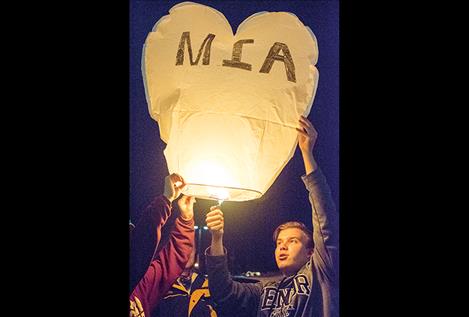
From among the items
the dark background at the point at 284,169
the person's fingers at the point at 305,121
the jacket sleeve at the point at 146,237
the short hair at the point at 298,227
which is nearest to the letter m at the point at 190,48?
the dark background at the point at 284,169

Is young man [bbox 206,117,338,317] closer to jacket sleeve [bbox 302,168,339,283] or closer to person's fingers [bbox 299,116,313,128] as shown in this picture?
jacket sleeve [bbox 302,168,339,283]

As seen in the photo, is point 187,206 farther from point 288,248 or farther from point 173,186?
point 288,248

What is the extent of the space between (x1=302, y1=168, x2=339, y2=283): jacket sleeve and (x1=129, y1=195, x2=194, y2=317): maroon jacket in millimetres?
463

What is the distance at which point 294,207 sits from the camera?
3.17 metres

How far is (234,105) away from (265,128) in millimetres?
146

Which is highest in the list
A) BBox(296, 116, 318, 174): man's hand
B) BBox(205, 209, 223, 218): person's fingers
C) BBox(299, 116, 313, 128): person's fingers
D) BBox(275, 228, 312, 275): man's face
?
BBox(299, 116, 313, 128): person's fingers

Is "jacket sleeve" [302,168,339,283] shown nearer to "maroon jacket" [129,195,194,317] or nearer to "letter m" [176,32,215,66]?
"maroon jacket" [129,195,194,317]

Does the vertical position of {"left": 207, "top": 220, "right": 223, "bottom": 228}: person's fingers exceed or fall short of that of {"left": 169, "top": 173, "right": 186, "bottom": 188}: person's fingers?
it falls short

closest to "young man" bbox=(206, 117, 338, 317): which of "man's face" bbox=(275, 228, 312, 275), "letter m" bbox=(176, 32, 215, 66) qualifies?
"man's face" bbox=(275, 228, 312, 275)

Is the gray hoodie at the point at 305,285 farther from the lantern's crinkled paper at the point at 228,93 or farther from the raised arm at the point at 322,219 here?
the lantern's crinkled paper at the point at 228,93

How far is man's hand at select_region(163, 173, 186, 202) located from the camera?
3.15 meters

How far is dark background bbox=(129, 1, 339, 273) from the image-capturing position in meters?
3.15

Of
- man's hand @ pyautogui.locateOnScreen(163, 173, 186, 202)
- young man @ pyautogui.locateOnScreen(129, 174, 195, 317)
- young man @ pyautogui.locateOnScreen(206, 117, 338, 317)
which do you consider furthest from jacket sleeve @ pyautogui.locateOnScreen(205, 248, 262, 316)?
man's hand @ pyautogui.locateOnScreen(163, 173, 186, 202)

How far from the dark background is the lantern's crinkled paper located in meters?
0.03
